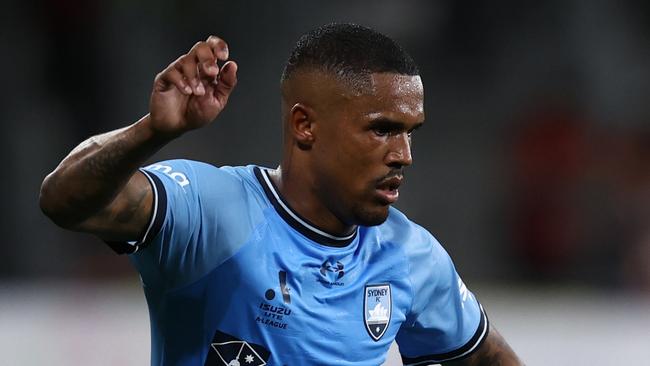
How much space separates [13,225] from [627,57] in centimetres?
515

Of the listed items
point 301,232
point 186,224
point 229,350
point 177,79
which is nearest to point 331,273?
point 301,232

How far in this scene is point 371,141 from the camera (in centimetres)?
373

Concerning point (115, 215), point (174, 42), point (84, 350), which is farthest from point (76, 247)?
point (115, 215)

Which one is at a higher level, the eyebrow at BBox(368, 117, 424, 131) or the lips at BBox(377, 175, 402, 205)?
the eyebrow at BBox(368, 117, 424, 131)

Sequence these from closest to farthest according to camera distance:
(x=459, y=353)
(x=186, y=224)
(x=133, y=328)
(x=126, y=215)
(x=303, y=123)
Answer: (x=126, y=215) → (x=186, y=224) → (x=303, y=123) → (x=459, y=353) → (x=133, y=328)

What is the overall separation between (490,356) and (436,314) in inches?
13.3

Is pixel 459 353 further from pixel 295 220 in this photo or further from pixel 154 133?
pixel 154 133

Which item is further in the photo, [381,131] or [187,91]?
[381,131]

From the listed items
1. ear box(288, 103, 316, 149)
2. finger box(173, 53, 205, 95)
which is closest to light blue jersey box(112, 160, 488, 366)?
ear box(288, 103, 316, 149)

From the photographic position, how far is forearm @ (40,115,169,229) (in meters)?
3.12

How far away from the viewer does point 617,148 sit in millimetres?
10000

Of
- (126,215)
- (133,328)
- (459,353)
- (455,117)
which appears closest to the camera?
(126,215)

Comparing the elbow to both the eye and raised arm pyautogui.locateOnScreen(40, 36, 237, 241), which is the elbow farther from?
the eye

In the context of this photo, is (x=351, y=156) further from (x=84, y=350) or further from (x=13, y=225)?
(x=13, y=225)
